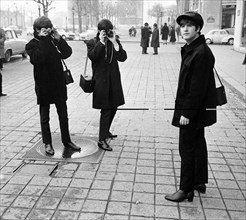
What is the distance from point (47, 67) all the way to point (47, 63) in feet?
0.17

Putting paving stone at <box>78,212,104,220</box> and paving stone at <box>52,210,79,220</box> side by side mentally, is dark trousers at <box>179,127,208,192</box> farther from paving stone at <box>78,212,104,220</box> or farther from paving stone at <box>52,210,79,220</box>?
paving stone at <box>52,210,79,220</box>

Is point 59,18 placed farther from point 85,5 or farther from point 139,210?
point 139,210

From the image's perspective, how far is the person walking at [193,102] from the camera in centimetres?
321

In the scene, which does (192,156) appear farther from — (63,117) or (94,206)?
(63,117)

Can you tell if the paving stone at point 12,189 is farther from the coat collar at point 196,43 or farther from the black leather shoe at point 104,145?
the coat collar at point 196,43

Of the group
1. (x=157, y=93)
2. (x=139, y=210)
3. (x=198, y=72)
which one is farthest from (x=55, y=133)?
(x=157, y=93)

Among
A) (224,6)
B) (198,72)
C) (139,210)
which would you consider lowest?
(139,210)

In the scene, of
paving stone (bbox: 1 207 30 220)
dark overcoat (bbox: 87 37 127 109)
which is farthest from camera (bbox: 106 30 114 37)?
paving stone (bbox: 1 207 30 220)

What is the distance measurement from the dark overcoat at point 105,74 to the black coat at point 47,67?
1.38 ft

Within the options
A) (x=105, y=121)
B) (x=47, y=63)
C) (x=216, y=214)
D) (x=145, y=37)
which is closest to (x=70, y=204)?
(x=216, y=214)

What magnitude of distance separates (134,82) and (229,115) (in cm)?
405

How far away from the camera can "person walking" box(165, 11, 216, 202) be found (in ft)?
10.5

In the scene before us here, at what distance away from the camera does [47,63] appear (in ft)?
14.4

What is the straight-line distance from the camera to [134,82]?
1065cm
